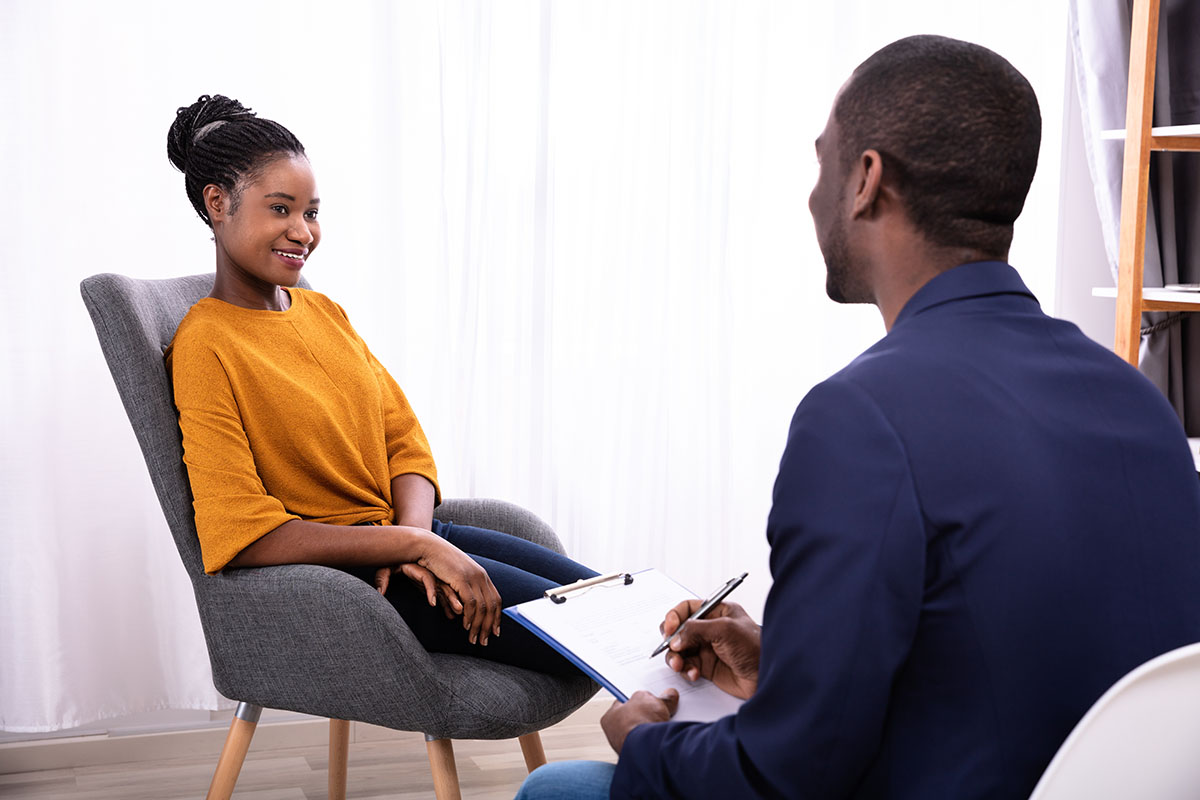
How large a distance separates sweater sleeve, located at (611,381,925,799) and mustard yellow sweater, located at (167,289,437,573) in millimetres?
918

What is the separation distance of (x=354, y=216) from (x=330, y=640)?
3.85ft

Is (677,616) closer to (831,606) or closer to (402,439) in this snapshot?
(831,606)

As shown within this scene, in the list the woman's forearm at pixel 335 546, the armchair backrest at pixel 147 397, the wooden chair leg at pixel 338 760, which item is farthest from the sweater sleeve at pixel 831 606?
the wooden chair leg at pixel 338 760

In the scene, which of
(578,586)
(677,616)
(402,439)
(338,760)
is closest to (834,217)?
(677,616)

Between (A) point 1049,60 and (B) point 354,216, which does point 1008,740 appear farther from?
(A) point 1049,60

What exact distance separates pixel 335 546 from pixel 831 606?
3.15 feet

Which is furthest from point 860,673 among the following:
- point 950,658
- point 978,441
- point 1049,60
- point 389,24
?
point 1049,60

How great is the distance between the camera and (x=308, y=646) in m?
1.42

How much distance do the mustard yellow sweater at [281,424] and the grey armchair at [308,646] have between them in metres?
0.04

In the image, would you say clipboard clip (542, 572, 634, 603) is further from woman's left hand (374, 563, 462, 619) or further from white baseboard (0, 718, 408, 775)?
white baseboard (0, 718, 408, 775)

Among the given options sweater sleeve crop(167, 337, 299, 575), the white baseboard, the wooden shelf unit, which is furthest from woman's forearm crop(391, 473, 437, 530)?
the wooden shelf unit

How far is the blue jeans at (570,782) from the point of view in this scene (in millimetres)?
917

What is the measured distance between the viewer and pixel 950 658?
2.28ft

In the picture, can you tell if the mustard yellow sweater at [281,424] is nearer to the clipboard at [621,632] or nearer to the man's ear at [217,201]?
the man's ear at [217,201]
